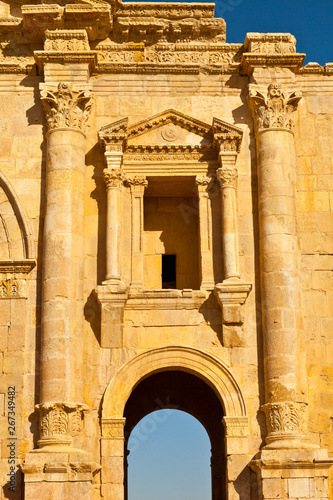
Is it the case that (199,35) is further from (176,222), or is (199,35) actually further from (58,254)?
(58,254)

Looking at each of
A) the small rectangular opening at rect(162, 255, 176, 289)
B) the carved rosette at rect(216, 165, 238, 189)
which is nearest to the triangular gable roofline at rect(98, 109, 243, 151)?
the carved rosette at rect(216, 165, 238, 189)

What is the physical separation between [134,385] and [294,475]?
3.69 meters

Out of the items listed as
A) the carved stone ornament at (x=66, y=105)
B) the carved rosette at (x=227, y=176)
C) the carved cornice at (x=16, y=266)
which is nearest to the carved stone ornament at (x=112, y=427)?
the carved cornice at (x=16, y=266)

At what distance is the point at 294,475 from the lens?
57.9 ft

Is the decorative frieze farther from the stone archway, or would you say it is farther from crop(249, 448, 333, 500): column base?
crop(249, 448, 333, 500): column base

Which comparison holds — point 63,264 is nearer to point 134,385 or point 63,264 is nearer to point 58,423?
point 134,385

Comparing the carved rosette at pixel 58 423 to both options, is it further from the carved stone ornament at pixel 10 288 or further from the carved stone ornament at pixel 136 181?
the carved stone ornament at pixel 136 181

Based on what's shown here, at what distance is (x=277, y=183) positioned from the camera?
19.7 meters

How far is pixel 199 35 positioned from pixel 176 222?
441 centimetres

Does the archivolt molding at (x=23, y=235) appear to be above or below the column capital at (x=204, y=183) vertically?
below

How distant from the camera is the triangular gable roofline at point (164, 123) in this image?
65.3 ft

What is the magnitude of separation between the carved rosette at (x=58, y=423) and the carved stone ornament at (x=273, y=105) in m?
7.40

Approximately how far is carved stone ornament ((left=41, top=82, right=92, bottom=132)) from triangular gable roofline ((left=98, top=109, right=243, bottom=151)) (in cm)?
65

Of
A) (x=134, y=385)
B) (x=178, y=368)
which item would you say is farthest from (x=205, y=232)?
(x=134, y=385)
